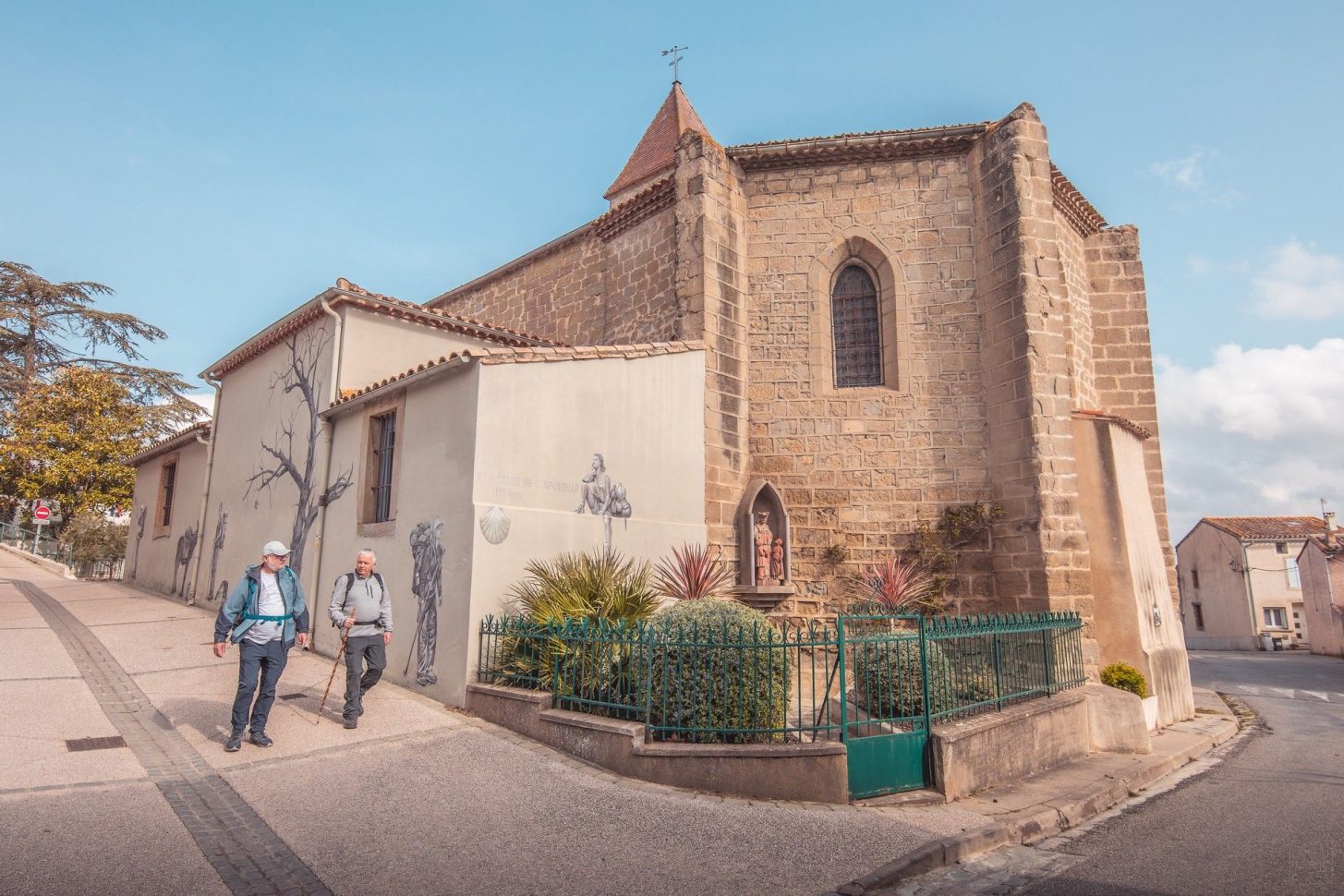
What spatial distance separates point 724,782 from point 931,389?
7.71 m

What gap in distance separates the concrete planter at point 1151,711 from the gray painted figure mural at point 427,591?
863cm

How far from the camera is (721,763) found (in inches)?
247

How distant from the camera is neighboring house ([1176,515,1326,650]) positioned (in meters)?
37.2

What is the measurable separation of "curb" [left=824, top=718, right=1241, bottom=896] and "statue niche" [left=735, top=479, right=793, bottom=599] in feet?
15.6

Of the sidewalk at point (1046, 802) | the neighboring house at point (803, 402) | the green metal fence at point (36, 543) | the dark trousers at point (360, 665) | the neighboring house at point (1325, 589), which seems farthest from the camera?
the neighboring house at point (1325, 589)

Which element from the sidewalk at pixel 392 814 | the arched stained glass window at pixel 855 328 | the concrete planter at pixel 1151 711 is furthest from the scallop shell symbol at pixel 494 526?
the concrete planter at pixel 1151 711

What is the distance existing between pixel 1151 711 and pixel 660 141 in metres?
19.6

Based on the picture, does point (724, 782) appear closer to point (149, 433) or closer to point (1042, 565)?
point (1042, 565)

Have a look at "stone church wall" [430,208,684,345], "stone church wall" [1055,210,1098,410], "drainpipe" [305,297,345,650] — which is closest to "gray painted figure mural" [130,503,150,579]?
"stone church wall" [430,208,684,345]

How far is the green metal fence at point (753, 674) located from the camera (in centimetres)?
659

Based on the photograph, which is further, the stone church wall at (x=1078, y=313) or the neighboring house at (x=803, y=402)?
the stone church wall at (x=1078, y=313)

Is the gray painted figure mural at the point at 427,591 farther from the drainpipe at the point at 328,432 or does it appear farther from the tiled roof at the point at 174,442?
the tiled roof at the point at 174,442

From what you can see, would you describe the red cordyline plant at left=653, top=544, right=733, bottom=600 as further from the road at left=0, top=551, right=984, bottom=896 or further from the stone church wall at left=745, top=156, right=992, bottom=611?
the road at left=0, top=551, right=984, bottom=896

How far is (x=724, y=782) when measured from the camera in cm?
625
